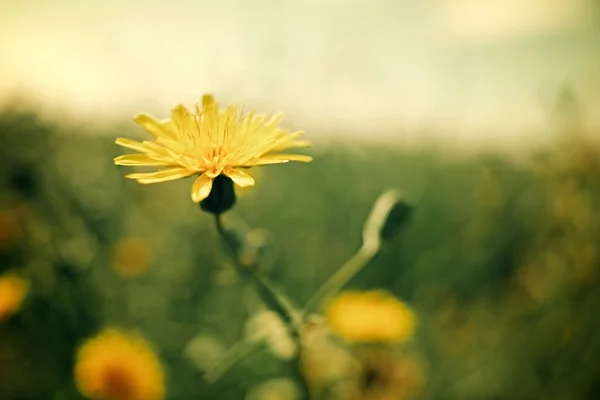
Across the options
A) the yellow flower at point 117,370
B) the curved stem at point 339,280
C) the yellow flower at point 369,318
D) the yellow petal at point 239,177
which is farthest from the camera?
the yellow flower at point 369,318

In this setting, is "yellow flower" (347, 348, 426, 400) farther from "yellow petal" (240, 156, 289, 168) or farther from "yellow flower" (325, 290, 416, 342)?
"yellow petal" (240, 156, 289, 168)

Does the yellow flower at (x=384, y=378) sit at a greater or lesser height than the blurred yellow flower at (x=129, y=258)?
lesser

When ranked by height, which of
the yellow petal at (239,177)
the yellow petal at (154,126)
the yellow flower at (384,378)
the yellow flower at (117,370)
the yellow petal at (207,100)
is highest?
the yellow petal at (207,100)

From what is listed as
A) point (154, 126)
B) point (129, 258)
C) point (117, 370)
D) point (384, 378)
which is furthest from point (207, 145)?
point (129, 258)

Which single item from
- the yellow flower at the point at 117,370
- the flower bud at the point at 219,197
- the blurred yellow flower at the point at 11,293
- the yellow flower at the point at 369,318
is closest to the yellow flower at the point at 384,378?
the yellow flower at the point at 369,318

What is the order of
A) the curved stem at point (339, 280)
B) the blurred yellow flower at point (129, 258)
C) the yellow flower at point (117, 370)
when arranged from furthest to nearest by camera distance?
1. the blurred yellow flower at point (129, 258)
2. the yellow flower at point (117, 370)
3. the curved stem at point (339, 280)

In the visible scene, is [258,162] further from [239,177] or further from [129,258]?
[129,258]

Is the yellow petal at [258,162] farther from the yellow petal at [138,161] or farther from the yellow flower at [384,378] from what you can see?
the yellow flower at [384,378]
